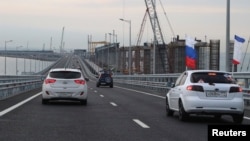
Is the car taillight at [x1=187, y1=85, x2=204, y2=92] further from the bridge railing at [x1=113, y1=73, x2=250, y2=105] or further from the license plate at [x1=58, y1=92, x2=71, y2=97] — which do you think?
the license plate at [x1=58, y1=92, x2=71, y2=97]

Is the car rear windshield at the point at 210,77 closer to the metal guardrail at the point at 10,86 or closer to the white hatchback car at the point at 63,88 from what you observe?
the white hatchback car at the point at 63,88

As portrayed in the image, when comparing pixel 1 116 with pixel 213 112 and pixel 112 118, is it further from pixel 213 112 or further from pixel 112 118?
pixel 213 112

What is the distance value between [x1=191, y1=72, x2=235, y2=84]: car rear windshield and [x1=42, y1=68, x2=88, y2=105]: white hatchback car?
829 cm

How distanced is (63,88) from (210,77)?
8.89 meters

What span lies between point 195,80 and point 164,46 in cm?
9342

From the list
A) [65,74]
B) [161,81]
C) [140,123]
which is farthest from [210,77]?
[161,81]

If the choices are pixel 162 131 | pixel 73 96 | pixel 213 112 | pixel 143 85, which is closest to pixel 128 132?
pixel 162 131

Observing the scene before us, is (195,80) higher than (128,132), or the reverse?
(195,80)

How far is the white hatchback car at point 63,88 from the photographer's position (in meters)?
23.4

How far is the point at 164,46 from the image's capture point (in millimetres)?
109312

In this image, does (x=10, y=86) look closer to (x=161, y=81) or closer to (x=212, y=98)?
(x=161, y=81)

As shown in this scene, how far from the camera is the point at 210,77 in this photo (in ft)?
53.4

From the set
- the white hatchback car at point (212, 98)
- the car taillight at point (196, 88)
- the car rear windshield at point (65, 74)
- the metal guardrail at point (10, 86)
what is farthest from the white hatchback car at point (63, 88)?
the car taillight at point (196, 88)

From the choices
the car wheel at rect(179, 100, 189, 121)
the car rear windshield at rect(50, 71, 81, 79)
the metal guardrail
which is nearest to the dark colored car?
the metal guardrail
